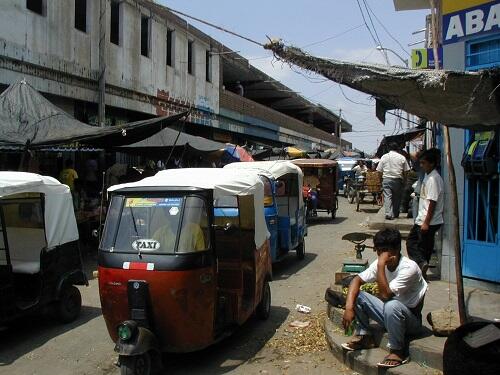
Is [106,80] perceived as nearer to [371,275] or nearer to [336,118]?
[371,275]

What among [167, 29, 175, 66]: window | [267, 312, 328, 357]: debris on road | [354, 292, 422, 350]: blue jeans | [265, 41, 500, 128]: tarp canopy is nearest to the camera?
[265, 41, 500, 128]: tarp canopy

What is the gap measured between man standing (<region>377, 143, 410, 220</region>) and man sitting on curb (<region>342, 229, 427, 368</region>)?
7937 millimetres

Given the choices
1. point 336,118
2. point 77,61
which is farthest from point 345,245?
point 336,118

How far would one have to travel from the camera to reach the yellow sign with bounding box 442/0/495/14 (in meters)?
6.38

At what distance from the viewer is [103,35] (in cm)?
1808

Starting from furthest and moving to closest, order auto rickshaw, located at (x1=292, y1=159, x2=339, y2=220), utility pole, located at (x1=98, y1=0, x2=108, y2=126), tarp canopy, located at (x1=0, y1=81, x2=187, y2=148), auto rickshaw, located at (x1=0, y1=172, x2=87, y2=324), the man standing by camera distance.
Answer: utility pole, located at (x1=98, y1=0, x2=108, y2=126) → auto rickshaw, located at (x1=292, y1=159, x2=339, y2=220) → the man standing → tarp canopy, located at (x1=0, y1=81, x2=187, y2=148) → auto rickshaw, located at (x1=0, y1=172, x2=87, y2=324)

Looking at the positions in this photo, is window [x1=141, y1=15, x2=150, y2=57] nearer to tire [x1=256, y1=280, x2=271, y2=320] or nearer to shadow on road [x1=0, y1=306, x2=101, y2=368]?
shadow on road [x1=0, y1=306, x2=101, y2=368]

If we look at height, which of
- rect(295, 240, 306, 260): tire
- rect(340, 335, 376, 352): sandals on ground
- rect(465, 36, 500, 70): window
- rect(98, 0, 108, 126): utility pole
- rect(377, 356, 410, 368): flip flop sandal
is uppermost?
rect(98, 0, 108, 126): utility pole

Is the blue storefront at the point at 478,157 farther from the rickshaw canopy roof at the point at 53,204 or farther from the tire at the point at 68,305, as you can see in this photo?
the rickshaw canopy roof at the point at 53,204

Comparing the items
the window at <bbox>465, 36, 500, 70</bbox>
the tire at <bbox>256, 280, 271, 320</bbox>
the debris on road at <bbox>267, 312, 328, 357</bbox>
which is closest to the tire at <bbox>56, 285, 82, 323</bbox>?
the tire at <bbox>256, 280, 271, 320</bbox>

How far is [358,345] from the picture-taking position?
5203mm

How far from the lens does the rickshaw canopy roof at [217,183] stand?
551 cm

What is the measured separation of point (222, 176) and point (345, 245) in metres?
7.79

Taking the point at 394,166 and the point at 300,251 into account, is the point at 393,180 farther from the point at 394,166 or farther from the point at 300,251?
the point at 300,251
